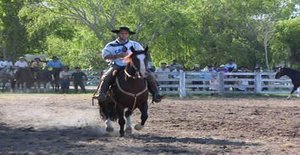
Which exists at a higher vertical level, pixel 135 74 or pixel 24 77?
pixel 24 77

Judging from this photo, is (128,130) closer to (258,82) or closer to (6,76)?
(258,82)

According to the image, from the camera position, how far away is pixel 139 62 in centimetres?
1052

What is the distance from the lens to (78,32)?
3719cm

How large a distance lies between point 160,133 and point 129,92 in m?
1.36

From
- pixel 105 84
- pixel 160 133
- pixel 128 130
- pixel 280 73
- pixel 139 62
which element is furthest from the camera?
pixel 280 73

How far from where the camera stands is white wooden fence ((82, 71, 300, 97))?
28.4 m

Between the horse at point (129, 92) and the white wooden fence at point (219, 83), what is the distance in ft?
54.0

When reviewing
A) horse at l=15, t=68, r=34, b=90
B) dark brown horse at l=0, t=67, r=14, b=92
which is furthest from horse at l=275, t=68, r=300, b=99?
dark brown horse at l=0, t=67, r=14, b=92

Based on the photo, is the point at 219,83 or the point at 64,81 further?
the point at 64,81

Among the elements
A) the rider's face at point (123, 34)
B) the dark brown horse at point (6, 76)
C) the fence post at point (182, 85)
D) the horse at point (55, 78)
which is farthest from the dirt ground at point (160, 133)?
the dark brown horse at point (6, 76)

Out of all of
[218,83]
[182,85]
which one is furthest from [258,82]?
[182,85]

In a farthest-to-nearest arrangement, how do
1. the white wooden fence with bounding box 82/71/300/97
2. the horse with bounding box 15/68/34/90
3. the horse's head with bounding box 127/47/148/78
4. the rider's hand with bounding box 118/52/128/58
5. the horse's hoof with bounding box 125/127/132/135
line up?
1. the horse with bounding box 15/68/34/90
2. the white wooden fence with bounding box 82/71/300/97
3. the horse's hoof with bounding box 125/127/132/135
4. the rider's hand with bounding box 118/52/128/58
5. the horse's head with bounding box 127/47/148/78

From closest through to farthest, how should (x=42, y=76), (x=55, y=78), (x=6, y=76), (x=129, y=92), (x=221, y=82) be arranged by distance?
(x=129, y=92), (x=221, y=82), (x=55, y=78), (x=42, y=76), (x=6, y=76)

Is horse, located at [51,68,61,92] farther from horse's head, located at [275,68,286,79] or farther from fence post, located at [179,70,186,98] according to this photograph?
horse's head, located at [275,68,286,79]
